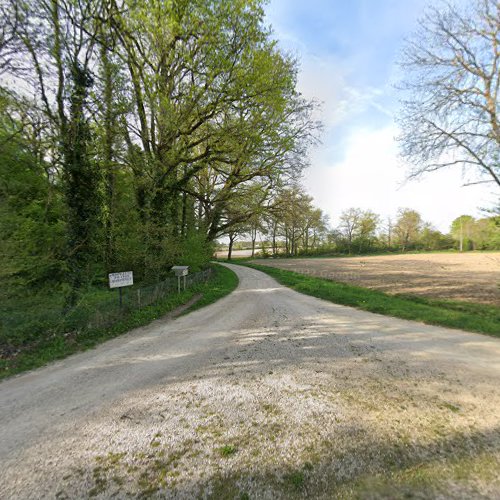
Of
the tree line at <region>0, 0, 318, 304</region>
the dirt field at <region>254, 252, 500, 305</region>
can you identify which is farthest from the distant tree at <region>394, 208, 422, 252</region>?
the tree line at <region>0, 0, 318, 304</region>

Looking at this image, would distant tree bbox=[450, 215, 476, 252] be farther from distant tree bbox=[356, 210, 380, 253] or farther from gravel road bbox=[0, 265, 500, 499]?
gravel road bbox=[0, 265, 500, 499]

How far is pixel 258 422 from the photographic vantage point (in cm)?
293

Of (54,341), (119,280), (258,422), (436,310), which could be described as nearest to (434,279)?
(436,310)

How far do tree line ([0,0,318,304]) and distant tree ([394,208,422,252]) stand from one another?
76.6 metres

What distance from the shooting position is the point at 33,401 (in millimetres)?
3502

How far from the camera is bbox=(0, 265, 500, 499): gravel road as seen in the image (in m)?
2.14

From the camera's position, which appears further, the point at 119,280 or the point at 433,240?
the point at 433,240

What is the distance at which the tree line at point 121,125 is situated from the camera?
7629mm

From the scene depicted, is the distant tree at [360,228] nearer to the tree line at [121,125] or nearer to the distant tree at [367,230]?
the distant tree at [367,230]

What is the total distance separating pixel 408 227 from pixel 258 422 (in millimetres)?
89060

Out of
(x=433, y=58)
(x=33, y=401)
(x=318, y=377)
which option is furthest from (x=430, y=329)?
(x=433, y=58)

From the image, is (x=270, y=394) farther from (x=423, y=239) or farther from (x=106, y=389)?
(x=423, y=239)

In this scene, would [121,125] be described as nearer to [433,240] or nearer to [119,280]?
[119,280]

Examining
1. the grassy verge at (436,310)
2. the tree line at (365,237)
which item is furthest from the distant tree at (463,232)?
the grassy verge at (436,310)
